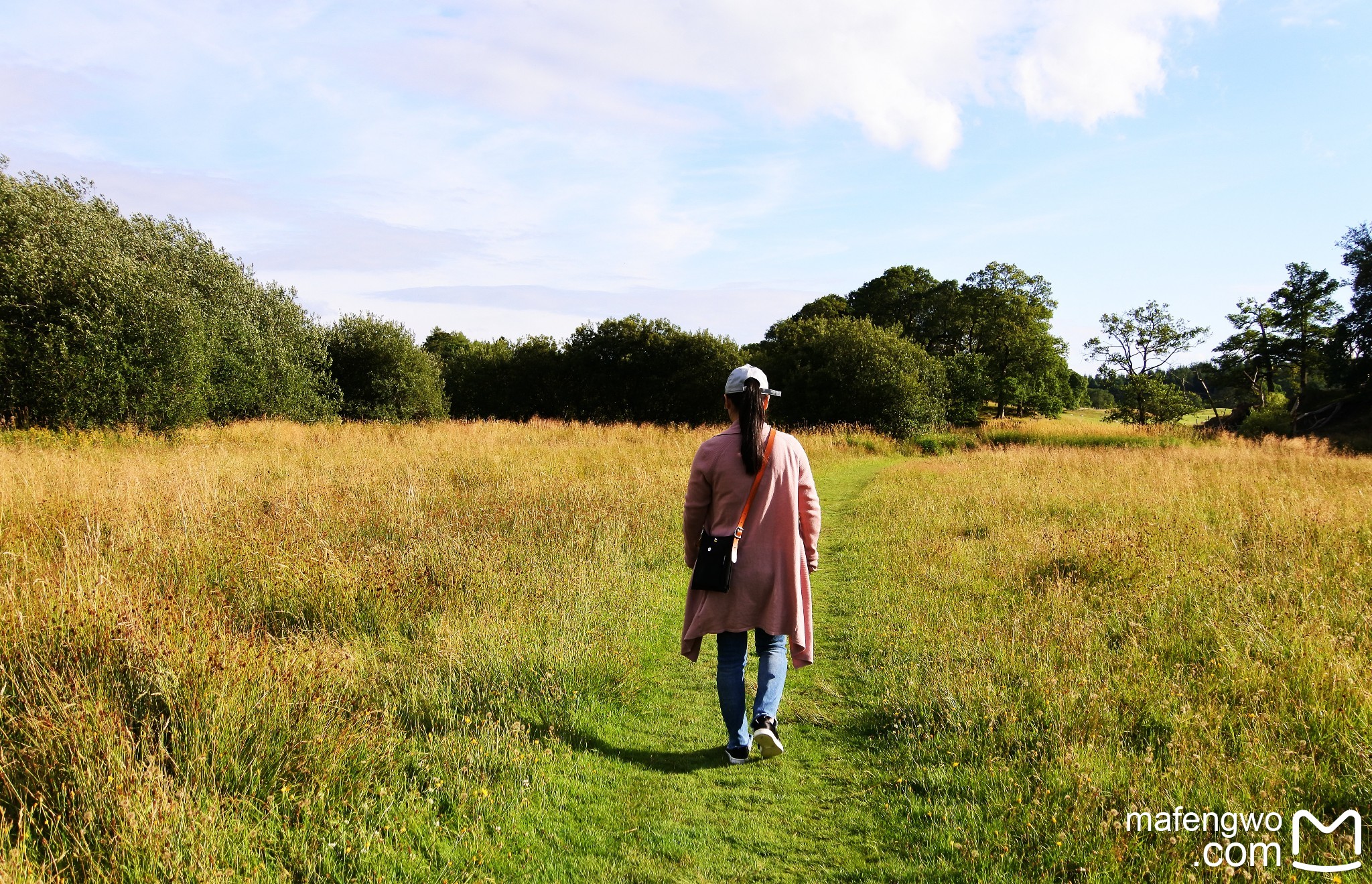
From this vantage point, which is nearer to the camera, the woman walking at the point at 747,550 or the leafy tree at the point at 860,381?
the woman walking at the point at 747,550

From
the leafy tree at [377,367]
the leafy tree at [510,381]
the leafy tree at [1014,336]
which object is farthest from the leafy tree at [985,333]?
the leafy tree at [377,367]

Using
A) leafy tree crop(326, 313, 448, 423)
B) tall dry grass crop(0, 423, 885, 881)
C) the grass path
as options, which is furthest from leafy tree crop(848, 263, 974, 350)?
the grass path

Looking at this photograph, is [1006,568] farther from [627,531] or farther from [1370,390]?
[1370,390]

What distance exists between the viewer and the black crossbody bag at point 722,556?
3889mm

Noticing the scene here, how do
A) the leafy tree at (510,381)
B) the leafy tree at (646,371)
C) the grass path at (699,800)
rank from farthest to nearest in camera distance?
the leafy tree at (510,381), the leafy tree at (646,371), the grass path at (699,800)

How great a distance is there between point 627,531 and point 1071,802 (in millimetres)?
6614

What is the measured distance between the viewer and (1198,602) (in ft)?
18.6

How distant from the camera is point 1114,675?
4484mm

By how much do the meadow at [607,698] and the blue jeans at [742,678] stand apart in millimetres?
282

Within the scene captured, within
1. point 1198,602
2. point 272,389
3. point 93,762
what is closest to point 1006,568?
point 1198,602

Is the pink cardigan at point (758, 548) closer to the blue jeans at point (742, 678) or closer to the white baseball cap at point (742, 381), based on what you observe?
the blue jeans at point (742, 678)

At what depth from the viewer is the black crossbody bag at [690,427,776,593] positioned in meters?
3.89

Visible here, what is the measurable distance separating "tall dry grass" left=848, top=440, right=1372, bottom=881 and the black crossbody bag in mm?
1507

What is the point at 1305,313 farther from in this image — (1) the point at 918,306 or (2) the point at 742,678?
(2) the point at 742,678
